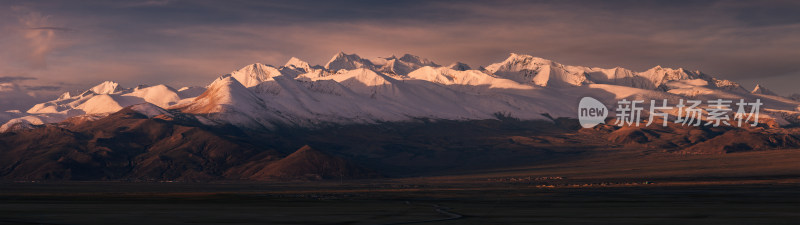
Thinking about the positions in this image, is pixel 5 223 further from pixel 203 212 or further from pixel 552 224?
pixel 552 224

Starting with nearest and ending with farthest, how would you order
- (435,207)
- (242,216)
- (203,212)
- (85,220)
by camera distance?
1. (85,220)
2. (242,216)
3. (203,212)
4. (435,207)

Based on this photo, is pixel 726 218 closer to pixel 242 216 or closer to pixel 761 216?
pixel 761 216

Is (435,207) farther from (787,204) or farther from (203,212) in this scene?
(787,204)

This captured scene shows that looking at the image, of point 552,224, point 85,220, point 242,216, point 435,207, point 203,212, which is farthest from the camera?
point 435,207

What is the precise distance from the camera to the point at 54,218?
115 metres

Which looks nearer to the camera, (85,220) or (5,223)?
(5,223)

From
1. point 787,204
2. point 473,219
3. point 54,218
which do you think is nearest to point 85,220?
point 54,218

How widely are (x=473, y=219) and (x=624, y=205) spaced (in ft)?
139

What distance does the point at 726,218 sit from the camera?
114 m

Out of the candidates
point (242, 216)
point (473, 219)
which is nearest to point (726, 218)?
point (473, 219)

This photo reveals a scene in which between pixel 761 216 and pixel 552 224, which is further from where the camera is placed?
pixel 761 216

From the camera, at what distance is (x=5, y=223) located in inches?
4122

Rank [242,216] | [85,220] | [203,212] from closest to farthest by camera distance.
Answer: [85,220], [242,216], [203,212]

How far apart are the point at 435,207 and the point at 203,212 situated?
3582 cm
